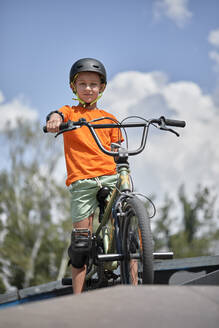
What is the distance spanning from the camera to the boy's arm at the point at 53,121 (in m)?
2.74

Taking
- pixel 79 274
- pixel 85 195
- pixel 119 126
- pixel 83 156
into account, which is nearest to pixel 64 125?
pixel 119 126

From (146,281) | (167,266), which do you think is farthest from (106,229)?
(167,266)

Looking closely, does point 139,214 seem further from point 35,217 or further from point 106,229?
point 35,217

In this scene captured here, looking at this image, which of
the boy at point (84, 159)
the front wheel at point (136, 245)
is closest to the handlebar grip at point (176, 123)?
the boy at point (84, 159)

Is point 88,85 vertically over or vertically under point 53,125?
over

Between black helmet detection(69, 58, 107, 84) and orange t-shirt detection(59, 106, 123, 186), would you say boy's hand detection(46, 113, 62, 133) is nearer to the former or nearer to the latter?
orange t-shirt detection(59, 106, 123, 186)

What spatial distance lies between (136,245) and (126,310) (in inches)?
62.0

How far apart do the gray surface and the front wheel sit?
49.1 inches

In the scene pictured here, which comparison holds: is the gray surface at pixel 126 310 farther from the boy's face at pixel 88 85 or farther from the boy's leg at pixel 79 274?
the boy's face at pixel 88 85

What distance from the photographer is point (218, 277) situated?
225 centimetres

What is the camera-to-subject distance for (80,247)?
3.01 m

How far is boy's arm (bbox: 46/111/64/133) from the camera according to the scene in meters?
2.74

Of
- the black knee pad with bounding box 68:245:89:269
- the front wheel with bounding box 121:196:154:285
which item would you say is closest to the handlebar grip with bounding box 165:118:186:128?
the front wheel with bounding box 121:196:154:285

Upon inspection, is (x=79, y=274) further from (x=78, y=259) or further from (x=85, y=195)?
(x=85, y=195)
